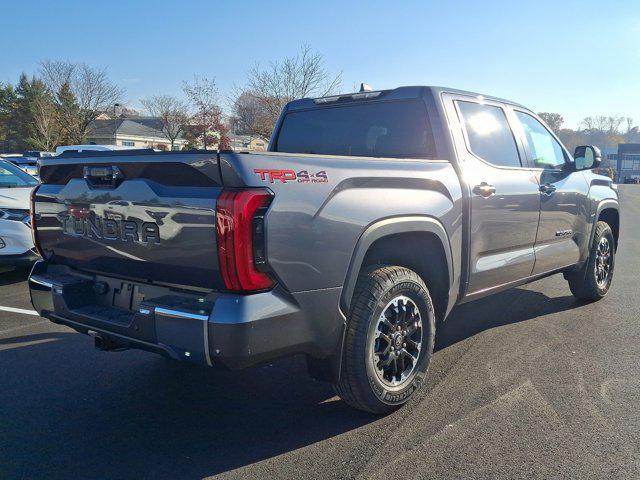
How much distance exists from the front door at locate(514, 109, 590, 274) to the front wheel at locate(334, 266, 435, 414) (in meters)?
1.81

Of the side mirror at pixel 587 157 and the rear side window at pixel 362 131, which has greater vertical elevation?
the rear side window at pixel 362 131

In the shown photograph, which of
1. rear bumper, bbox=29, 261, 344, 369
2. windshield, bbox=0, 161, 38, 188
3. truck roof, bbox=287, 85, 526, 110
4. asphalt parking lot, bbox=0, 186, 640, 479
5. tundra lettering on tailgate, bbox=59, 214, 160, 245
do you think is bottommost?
asphalt parking lot, bbox=0, 186, 640, 479

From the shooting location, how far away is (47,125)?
49.2m

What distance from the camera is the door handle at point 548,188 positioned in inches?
187

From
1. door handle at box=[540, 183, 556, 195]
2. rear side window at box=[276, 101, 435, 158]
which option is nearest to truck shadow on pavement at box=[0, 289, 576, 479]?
door handle at box=[540, 183, 556, 195]

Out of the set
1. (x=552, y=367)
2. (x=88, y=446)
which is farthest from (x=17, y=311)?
(x=552, y=367)

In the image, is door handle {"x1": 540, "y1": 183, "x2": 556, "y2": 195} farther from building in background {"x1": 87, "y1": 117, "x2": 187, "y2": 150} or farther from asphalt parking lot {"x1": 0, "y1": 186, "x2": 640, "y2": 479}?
building in background {"x1": 87, "y1": 117, "x2": 187, "y2": 150}

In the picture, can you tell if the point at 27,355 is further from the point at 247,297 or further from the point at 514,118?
the point at 514,118

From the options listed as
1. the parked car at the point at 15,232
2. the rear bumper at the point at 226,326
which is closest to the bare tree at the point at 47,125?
the parked car at the point at 15,232

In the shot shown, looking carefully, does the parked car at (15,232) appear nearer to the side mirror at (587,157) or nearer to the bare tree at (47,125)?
the side mirror at (587,157)

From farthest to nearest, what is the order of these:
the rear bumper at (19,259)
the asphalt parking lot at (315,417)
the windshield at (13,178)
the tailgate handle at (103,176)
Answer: the windshield at (13,178) → the rear bumper at (19,259) → the tailgate handle at (103,176) → the asphalt parking lot at (315,417)

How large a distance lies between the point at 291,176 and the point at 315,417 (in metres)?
1.56

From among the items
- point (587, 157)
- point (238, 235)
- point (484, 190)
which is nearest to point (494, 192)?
point (484, 190)

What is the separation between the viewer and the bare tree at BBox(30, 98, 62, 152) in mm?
49188
